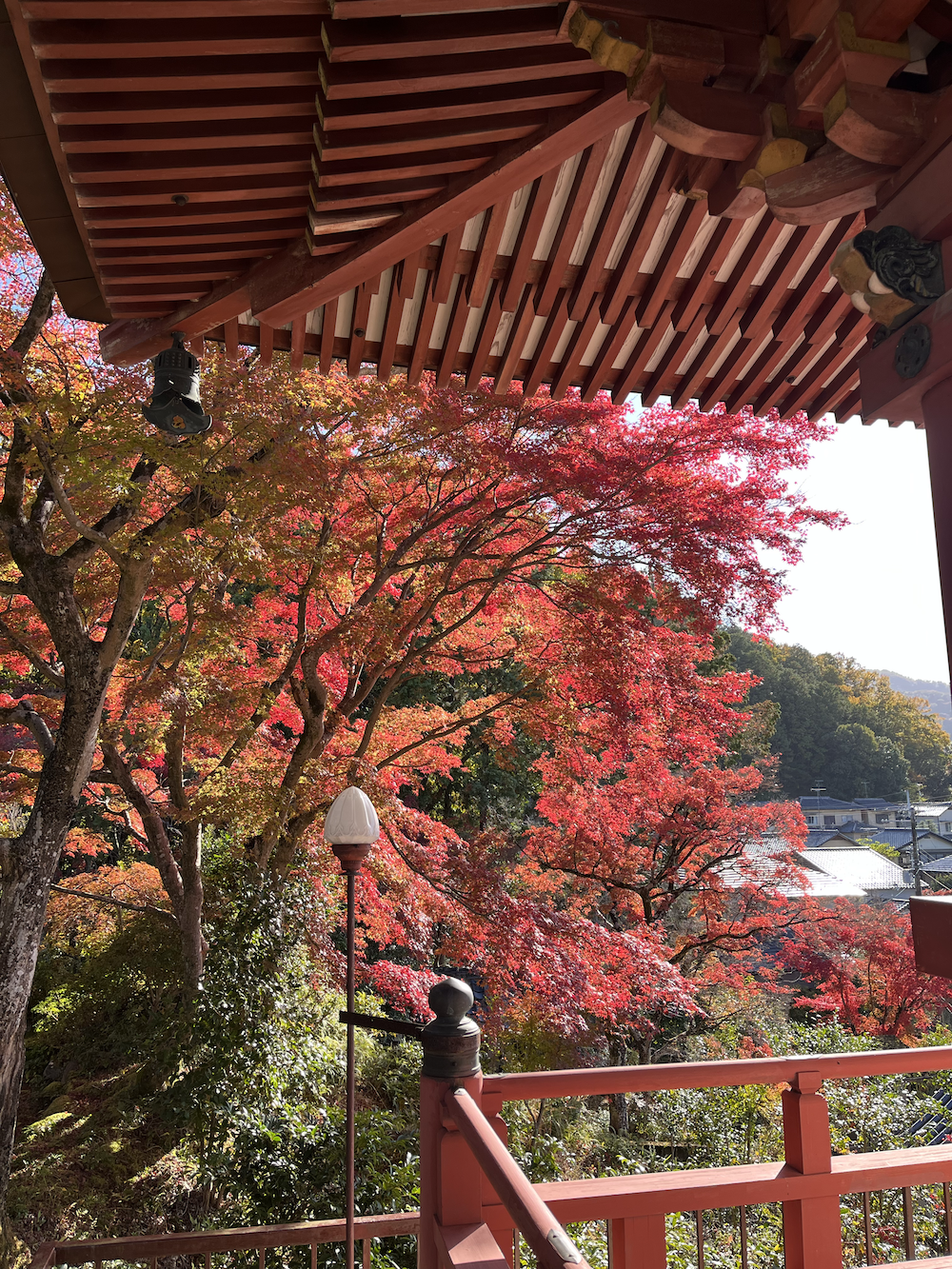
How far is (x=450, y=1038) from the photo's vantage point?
2.04 meters

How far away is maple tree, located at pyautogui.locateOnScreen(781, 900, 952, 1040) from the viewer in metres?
9.13

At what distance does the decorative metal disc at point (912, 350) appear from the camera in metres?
1.03

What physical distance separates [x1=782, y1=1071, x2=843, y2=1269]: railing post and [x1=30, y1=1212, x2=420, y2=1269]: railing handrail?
47.6 inches

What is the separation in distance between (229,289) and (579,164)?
689 millimetres

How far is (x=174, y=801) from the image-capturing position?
262 inches

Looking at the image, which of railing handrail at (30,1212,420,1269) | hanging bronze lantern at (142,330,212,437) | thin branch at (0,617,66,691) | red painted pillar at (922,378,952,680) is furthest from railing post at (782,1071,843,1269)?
thin branch at (0,617,66,691)

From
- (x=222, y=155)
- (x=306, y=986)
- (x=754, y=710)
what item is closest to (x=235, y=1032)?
(x=306, y=986)

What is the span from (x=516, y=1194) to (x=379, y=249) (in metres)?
1.61

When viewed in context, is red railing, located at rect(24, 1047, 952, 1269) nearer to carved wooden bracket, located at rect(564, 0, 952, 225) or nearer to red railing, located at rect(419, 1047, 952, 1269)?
red railing, located at rect(419, 1047, 952, 1269)

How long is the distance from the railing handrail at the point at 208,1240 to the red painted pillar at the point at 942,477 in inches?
109

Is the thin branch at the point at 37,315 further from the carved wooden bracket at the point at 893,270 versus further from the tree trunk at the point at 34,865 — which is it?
the carved wooden bracket at the point at 893,270

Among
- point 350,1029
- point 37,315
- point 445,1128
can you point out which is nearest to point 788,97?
point 445,1128

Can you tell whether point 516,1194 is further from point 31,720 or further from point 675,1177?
point 31,720

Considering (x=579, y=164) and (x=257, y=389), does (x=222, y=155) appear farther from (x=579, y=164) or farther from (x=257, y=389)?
(x=257, y=389)
